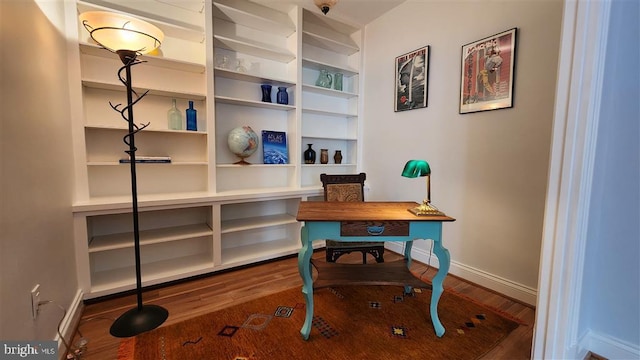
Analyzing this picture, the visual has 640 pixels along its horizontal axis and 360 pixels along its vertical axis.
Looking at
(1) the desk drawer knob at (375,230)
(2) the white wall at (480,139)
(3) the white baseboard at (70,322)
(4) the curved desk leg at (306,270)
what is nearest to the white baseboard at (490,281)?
(2) the white wall at (480,139)

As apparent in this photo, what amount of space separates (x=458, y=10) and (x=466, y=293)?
7.74 feet

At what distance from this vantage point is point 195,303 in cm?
201

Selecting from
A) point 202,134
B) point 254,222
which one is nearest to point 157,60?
point 202,134

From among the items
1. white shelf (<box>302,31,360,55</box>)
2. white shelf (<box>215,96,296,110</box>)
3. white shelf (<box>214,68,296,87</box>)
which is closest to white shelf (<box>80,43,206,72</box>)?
white shelf (<box>214,68,296,87</box>)

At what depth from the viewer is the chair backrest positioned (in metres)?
2.46

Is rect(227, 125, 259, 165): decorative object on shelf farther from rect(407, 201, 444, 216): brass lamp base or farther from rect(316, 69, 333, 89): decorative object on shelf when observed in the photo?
rect(407, 201, 444, 216): brass lamp base

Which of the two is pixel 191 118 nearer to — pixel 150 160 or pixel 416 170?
pixel 150 160

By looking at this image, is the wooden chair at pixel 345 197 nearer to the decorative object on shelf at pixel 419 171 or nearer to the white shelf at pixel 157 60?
the decorative object on shelf at pixel 419 171

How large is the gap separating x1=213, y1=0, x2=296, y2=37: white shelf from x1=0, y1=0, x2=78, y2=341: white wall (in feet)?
3.90

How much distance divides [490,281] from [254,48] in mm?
3005

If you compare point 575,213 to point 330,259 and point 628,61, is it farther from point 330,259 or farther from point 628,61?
point 330,259

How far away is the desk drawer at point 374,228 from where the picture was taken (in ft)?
5.03

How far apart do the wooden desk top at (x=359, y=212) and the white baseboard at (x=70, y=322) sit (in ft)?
4.72

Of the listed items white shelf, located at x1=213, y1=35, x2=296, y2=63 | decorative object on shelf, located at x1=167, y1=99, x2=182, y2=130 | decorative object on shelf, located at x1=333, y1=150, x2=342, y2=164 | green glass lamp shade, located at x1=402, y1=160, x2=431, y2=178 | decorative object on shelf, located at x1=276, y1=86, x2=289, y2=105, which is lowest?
green glass lamp shade, located at x1=402, y1=160, x2=431, y2=178
